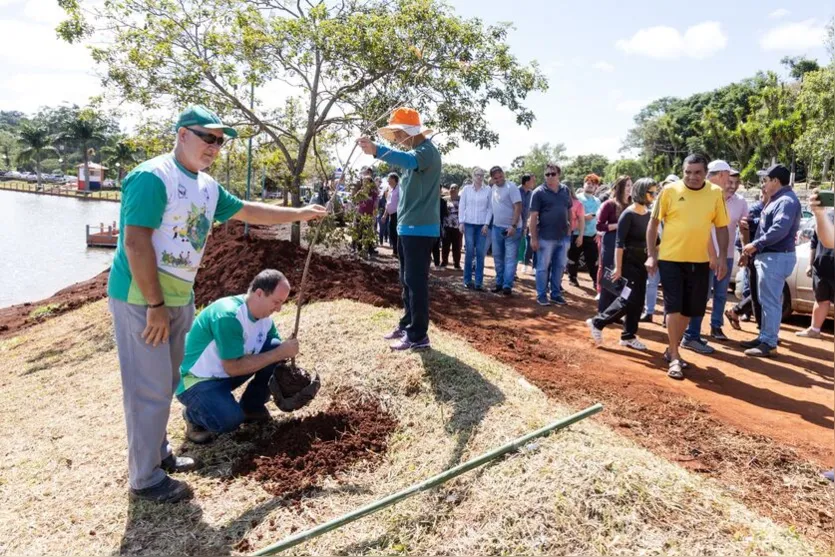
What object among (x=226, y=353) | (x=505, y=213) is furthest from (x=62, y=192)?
(x=226, y=353)

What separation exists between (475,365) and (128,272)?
2543 millimetres

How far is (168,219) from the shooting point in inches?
119

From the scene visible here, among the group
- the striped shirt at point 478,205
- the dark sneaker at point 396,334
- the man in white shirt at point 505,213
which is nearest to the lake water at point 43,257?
the striped shirt at point 478,205

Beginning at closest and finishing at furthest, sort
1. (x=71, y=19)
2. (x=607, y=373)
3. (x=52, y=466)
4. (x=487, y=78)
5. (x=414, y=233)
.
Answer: (x=52, y=466)
(x=414, y=233)
(x=607, y=373)
(x=71, y=19)
(x=487, y=78)

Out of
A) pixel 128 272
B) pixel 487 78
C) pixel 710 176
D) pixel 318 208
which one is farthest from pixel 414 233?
pixel 487 78

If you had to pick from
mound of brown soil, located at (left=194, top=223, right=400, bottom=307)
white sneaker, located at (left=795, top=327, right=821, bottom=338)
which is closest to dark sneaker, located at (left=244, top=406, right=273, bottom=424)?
mound of brown soil, located at (left=194, top=223, right=400, bottom=307)

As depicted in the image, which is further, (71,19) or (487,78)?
(487,78)

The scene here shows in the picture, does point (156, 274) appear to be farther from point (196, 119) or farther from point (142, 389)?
point (196, 119)

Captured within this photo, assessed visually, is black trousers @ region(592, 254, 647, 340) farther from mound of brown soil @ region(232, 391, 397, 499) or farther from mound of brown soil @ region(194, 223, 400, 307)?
mound of brown soil @ region(232, 391, 397, 499)

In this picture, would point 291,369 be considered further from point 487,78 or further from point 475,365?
point 487,78

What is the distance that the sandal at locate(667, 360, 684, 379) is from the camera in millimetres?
5328

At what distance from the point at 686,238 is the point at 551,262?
341 centimetres

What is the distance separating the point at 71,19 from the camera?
30.4ft

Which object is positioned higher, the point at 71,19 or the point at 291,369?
the point at 71,19
